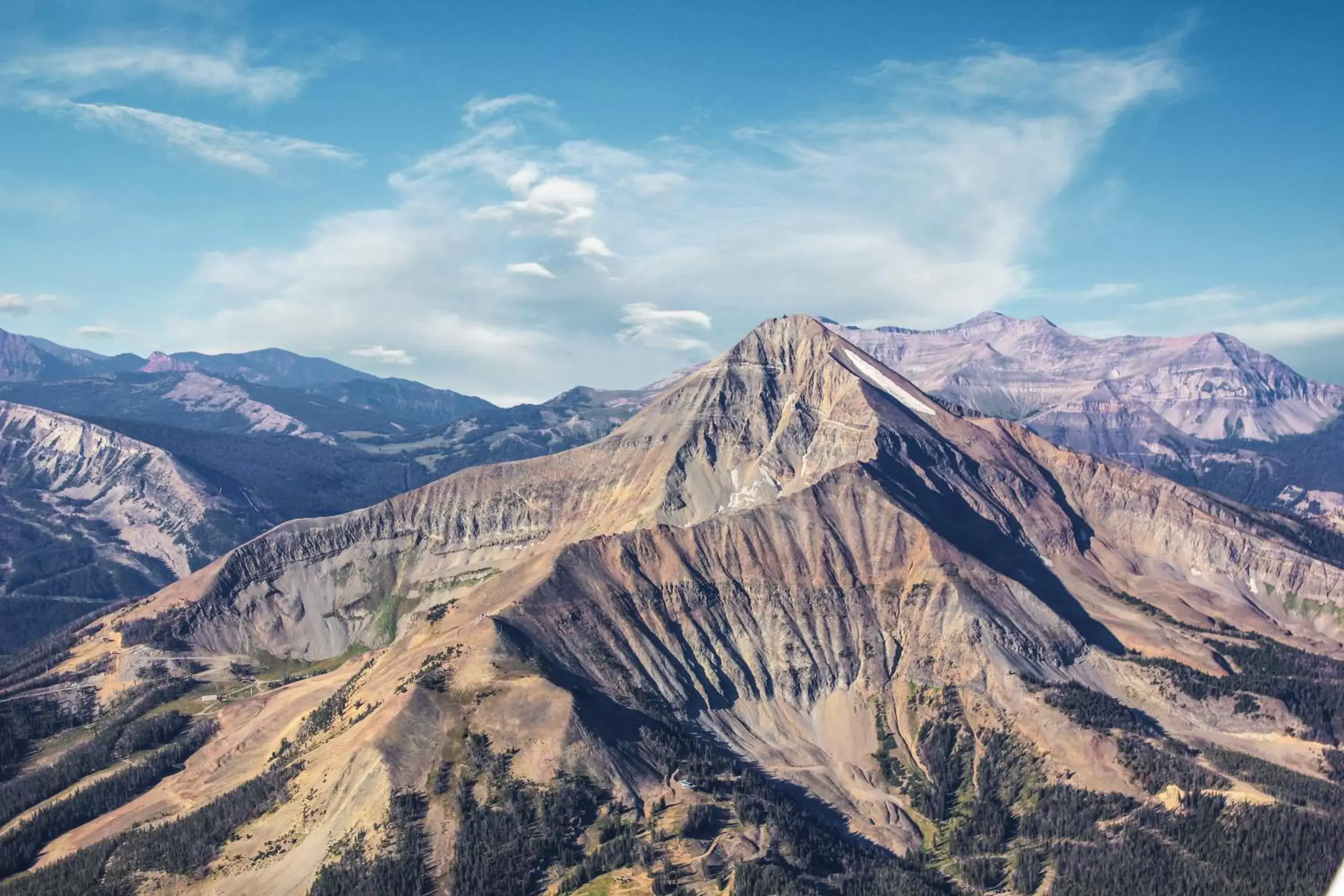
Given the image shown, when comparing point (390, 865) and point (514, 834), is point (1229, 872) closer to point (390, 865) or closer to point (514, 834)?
point (514, 834)

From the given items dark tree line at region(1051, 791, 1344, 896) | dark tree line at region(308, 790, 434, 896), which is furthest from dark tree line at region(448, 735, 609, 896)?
dark tree line at region(1051, 791, 1344, 896)

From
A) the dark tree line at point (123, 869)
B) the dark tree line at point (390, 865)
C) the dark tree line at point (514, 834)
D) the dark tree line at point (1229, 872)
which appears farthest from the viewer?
the dark tree line at point (123, 869)

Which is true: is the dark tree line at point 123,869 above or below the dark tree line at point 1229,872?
below

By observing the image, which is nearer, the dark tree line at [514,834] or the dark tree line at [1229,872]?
the dark tree line at [514,834]

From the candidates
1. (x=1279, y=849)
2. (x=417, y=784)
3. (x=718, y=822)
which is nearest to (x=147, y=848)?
(x=417, y=784)

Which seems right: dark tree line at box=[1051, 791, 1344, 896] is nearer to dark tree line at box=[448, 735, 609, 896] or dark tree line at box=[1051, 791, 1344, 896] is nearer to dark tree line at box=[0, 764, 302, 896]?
dark tree line at box=[448, 735, 609, 896]

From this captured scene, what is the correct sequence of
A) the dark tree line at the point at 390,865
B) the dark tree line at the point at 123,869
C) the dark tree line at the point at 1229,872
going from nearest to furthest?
the dark tree line at the point at 390,865, the dark tree line at the point at 1229,872, the dark tree line at the point at 123,869

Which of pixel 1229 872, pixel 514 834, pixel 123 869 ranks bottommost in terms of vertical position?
pixel 123 869

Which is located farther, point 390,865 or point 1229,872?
point 1229,872

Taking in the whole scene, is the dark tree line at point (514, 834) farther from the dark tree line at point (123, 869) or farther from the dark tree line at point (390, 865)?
the dark tree line at point (123, 869)

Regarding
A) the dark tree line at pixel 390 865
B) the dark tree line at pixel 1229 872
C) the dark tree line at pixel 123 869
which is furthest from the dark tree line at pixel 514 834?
the dark tree line at pixel 1229 872

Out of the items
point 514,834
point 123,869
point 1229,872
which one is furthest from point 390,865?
point 1229,872
